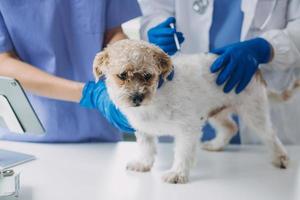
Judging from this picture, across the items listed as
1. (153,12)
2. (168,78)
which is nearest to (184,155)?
(168,78)

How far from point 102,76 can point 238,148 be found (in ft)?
1.71

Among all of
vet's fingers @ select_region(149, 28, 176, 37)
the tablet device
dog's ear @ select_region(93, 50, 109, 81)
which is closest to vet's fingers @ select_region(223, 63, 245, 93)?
vet's fingers @ select_region(149, 28, 176, 37)

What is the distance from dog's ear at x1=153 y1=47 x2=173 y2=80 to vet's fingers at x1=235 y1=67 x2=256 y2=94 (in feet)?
0.90

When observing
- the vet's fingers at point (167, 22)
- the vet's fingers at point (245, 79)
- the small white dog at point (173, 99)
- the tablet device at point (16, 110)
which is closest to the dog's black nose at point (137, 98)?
the small white dog at point (173, 99)

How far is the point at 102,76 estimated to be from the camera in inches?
43.1

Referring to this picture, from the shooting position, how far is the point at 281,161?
1179mm

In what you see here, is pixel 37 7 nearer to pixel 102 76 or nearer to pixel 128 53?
pixel 102 76

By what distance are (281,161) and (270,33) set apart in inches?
15.9

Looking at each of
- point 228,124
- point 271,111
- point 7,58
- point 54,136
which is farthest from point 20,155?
point 271,111

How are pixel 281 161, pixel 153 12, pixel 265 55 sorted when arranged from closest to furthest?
1. pixel 281 161
2. pixel 265 55
3. pixel 153 12

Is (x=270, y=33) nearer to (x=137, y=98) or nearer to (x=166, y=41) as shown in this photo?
(x=166, y=41)

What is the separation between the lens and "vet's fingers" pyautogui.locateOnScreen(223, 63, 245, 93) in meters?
1.17

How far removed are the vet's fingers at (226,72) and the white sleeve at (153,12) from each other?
0.40 m

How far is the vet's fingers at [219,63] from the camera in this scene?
1185 millimetres
